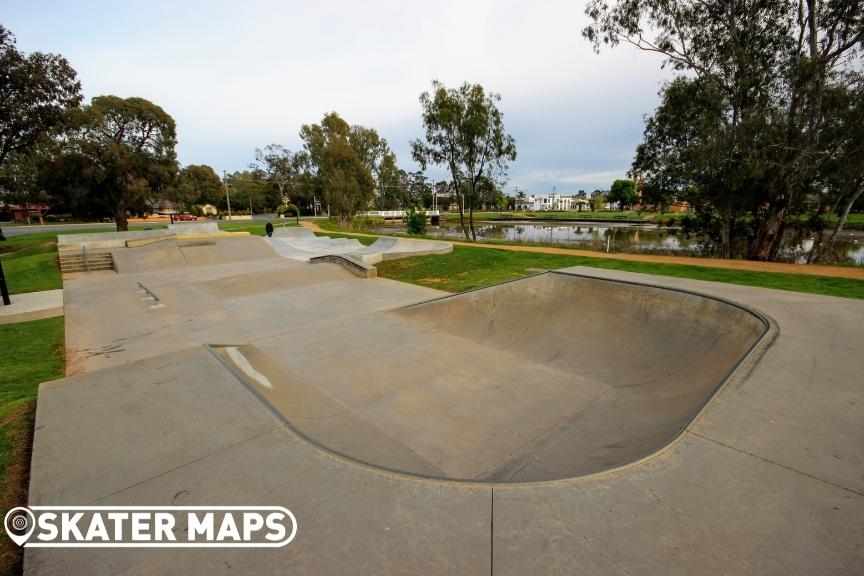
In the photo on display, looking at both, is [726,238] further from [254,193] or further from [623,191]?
[623,191]

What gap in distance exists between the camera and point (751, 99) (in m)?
15.1

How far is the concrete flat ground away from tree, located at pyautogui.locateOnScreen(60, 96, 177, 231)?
2776cm

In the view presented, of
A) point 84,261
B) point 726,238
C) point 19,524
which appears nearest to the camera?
point 19,524

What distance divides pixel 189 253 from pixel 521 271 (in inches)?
576

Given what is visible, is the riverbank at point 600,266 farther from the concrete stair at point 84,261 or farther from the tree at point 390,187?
the tree at point 390,187

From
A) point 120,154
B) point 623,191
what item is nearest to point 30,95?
point 120,154

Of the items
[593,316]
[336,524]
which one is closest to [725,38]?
[593,316]

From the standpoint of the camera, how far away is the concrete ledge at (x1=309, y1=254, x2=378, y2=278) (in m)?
12.6

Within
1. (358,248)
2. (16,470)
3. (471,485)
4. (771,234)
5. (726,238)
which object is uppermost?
(771,234)

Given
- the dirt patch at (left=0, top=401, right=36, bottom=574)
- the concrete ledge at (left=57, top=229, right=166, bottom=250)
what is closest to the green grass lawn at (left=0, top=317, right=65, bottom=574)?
the dirt patch at (left=0, top=401, right=36, bottom=574)

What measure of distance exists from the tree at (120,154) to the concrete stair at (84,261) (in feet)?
43.7

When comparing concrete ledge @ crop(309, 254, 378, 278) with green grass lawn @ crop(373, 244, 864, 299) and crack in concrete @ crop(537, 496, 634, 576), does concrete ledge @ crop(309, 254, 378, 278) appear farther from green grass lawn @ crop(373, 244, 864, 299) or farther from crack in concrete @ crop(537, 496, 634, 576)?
crack in concrete @ crop(537, 496, 634, 576)

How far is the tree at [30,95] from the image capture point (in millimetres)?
16859

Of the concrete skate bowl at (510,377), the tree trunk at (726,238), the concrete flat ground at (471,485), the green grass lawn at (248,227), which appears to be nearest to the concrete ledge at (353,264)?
the concrete skate bowl at (510,377)
